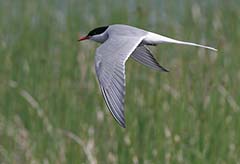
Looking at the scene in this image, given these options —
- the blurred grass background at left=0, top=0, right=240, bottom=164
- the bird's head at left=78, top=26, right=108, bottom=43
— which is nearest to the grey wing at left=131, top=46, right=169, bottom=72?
the bird's head at left=78, top=26, right=108, bottom=43

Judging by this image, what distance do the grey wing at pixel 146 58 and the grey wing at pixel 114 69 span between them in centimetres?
31

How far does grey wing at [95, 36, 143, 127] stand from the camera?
2.70m

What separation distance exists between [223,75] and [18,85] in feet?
3.63

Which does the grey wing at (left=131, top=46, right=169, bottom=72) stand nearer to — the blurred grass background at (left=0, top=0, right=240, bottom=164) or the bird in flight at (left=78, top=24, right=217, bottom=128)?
the bird in flight at (left=78, top=24, right=217, bottom=128)

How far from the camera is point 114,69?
113 inches

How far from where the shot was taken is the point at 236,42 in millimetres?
4953

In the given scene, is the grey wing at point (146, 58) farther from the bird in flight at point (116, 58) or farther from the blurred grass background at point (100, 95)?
the blurred grass background at point (100, 95)

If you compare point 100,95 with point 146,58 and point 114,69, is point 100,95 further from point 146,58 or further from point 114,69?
point 114,69

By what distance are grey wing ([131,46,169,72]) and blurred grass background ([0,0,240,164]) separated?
61cm

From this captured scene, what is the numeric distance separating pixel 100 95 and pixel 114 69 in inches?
61.9

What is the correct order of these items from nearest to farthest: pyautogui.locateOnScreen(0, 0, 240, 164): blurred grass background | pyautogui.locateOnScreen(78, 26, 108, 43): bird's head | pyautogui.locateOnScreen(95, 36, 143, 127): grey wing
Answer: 1. pyautogui.locateOnScreen(95, 36, 143, 127): grey wing
2. pyautogui.locateOnScreen(78, 26, 108, 43): bird's head
3. pyautogui.locateOnScreen(0, 0, 240, 164): blurred grass background

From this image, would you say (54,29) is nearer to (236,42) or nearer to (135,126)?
(236,42)

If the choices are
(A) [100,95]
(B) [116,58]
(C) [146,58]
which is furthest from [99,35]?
(A) [100,95]

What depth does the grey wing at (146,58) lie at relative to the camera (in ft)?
11.0
